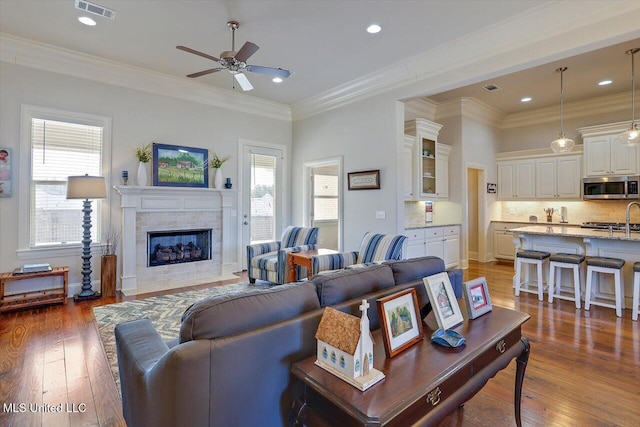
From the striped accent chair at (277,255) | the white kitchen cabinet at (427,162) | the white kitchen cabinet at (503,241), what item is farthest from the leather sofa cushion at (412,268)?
the white kitchen cabinet at (503,241)

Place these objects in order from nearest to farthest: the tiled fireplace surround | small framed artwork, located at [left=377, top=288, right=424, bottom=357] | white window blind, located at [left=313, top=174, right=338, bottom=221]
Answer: small framed artwork, located at [left=377, top=288, right=424, bottom=357], the tiled fireplace surround, white window blind, located at [left=313, top=174, right=338, bottom=221]

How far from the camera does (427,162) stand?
5.96 metres

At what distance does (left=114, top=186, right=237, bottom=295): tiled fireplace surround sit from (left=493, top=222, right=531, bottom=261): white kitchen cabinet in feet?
18.5

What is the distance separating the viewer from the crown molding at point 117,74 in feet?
13.1

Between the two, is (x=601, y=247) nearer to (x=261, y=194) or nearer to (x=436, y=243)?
(x=436, y=243)

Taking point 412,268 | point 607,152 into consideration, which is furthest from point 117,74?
point 607,152

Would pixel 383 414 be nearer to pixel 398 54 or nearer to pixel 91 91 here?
Result: pixel 398 54

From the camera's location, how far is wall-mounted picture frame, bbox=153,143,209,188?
4961mm

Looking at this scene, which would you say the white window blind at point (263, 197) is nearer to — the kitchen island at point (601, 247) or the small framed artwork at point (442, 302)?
the kitchen island at point (601, 247)

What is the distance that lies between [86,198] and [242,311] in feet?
12.8

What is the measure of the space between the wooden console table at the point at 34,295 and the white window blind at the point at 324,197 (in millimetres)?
4150

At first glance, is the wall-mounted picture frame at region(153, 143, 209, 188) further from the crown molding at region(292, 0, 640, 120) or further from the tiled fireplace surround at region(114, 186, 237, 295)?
the crown molding at region(292, 0, 640, 120)

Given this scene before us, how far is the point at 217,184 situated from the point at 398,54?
11.6 feet

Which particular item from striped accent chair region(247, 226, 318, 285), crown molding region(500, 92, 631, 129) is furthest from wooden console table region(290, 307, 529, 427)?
crown molding region(500, 92, 631, 129)
